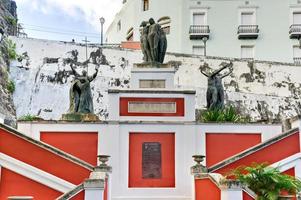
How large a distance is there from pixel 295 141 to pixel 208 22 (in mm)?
21815

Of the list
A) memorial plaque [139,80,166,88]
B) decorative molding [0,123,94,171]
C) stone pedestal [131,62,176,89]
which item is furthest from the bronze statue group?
decorative molding [0,123,94,171]

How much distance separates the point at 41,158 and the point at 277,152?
18.9ft

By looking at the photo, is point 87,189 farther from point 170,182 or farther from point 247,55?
point 247,55

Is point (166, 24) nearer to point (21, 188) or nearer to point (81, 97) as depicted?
point (81, 97)

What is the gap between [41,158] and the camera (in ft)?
34.4

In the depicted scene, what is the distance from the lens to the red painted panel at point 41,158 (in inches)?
408

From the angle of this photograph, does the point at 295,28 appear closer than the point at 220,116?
No

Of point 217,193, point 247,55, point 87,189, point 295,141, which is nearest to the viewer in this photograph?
point 87,189

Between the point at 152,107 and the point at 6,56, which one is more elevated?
the point at 6,56

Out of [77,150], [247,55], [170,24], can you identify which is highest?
[170,24]

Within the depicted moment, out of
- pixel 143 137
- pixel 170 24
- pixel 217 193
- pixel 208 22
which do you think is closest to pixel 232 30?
pixel 208 22

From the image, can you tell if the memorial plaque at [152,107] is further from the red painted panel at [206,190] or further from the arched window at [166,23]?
the arched window at [166,23]

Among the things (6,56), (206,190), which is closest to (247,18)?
(6,56)

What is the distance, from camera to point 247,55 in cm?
3164
